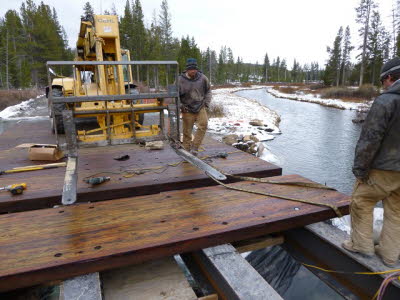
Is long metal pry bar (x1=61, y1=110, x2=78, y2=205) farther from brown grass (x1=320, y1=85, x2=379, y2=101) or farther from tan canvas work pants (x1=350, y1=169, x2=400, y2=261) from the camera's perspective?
brown grass (x1=320, y1=85, x2=379, y2=101)

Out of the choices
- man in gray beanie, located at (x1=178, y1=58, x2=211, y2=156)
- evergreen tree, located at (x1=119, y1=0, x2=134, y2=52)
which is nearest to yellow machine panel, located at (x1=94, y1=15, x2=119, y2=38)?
man in gray beanie, located at (x1=178, y1=58, x2=211, y2=156)

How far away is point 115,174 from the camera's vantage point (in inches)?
157

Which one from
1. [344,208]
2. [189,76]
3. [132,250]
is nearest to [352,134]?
[189,76]

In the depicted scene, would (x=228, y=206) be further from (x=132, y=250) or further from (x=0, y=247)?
(x=0, y=247)

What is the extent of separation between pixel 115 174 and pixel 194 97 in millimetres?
2103

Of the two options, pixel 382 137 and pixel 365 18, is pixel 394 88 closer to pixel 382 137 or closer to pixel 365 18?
pixel 382 137

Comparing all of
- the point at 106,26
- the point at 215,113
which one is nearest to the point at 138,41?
the point at 215,113

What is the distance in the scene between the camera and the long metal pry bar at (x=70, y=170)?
297 cm

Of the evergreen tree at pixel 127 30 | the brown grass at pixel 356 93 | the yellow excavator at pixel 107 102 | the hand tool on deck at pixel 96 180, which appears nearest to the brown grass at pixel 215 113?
the yellow excavator at pixel 107 102

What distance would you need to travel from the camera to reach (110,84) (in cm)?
671

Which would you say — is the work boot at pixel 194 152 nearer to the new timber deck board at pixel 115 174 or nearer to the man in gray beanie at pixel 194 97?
the man in gray beanie at pixel 194 97

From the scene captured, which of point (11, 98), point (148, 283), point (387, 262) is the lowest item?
point (148, 283)

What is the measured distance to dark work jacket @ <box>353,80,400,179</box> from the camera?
2139mm

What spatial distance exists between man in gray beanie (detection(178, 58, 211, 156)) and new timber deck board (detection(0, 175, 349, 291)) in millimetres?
2201
